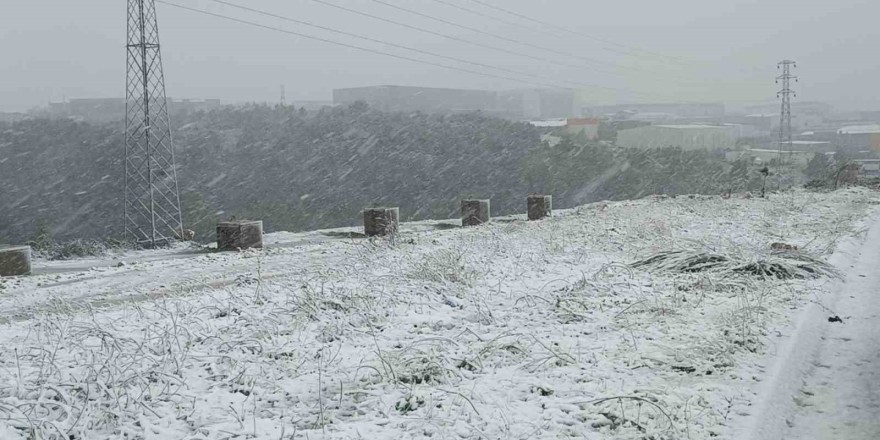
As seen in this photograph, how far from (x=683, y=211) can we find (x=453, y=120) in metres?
49.6

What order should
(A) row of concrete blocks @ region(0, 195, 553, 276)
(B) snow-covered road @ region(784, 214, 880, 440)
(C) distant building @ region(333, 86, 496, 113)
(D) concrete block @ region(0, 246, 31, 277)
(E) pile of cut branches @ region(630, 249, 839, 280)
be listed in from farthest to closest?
(C) distant building @ region(333, 86, 496, 113) < (A) row of concrete blocks @ region(0, 195, 553, 276) < (D) concrete block @ region(0, 246, 31, 277) < (E) pile of cut branches @ region(630, 249, 839, 280) < (B) snow-covered road @ region(784, 214, 880, 440)

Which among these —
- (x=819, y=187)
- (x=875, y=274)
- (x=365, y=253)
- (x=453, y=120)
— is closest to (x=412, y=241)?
(x=365, y=253)

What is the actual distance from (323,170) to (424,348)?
185 feet

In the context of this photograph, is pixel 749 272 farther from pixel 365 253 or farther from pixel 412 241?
pixel 412 241

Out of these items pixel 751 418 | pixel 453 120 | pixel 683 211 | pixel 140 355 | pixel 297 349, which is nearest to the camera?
pixel 751 418

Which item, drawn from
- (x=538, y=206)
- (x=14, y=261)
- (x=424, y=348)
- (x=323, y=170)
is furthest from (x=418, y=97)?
(x=424, y=348)

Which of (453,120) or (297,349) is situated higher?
(453,120)

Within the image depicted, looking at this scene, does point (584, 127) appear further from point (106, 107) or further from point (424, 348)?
point (424, 348)

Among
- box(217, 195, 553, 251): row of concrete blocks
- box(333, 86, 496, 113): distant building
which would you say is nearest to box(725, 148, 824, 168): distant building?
box(333, 86, 496, 113): distant building

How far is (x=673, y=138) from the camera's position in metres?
67.9

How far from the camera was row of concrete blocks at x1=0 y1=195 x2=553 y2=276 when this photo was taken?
13914 mm

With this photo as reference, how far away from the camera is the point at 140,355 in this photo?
5.75m

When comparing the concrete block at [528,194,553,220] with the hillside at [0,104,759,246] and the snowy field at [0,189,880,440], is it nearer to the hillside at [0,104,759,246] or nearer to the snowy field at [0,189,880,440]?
the snowy field at [0,189,880,440]

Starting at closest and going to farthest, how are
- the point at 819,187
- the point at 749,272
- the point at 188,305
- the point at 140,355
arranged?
the point at 140,355, the point at 188,305, the point at 749,272, the point at 819,187
